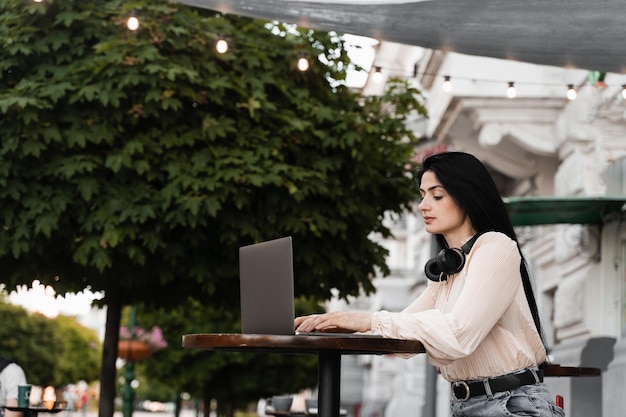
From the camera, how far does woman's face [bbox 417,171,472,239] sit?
4.64 meters

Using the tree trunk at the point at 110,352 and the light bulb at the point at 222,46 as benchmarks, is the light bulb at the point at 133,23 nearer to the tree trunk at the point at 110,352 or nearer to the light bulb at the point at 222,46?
the light bulb at the point at 222,46

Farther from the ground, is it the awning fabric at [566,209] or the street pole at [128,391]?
the awning fabric at [566,209]

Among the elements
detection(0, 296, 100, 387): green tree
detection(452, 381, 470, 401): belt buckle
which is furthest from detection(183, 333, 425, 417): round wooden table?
detection(0, 296, 100, 387): green tree

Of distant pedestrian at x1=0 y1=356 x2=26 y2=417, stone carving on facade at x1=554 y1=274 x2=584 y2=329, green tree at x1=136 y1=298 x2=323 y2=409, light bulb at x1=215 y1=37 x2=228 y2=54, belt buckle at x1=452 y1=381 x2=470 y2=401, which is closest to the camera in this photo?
belt buckle at x1=452 y1=381 x2=470 y2=401

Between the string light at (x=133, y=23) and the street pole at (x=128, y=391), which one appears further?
the street pole at (x=128, y=391)

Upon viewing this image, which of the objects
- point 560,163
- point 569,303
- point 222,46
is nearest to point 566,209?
point 569,303

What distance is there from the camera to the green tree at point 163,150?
13.5 meters

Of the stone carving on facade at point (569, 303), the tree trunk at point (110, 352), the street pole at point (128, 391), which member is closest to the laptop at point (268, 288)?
the tree trunk at point (110, 352)

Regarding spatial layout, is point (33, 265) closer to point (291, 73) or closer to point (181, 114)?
point (181, 114)

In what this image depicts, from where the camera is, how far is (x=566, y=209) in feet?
46.2

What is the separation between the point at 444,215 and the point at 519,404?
77 centimetres

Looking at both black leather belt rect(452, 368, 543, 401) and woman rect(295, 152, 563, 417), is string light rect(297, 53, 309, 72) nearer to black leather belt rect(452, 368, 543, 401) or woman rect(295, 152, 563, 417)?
woman rect(295, 152, 563, 417)

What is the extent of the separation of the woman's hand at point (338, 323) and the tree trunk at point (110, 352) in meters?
11.3

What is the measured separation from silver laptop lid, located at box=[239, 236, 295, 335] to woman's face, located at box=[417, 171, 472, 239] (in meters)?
0.61
